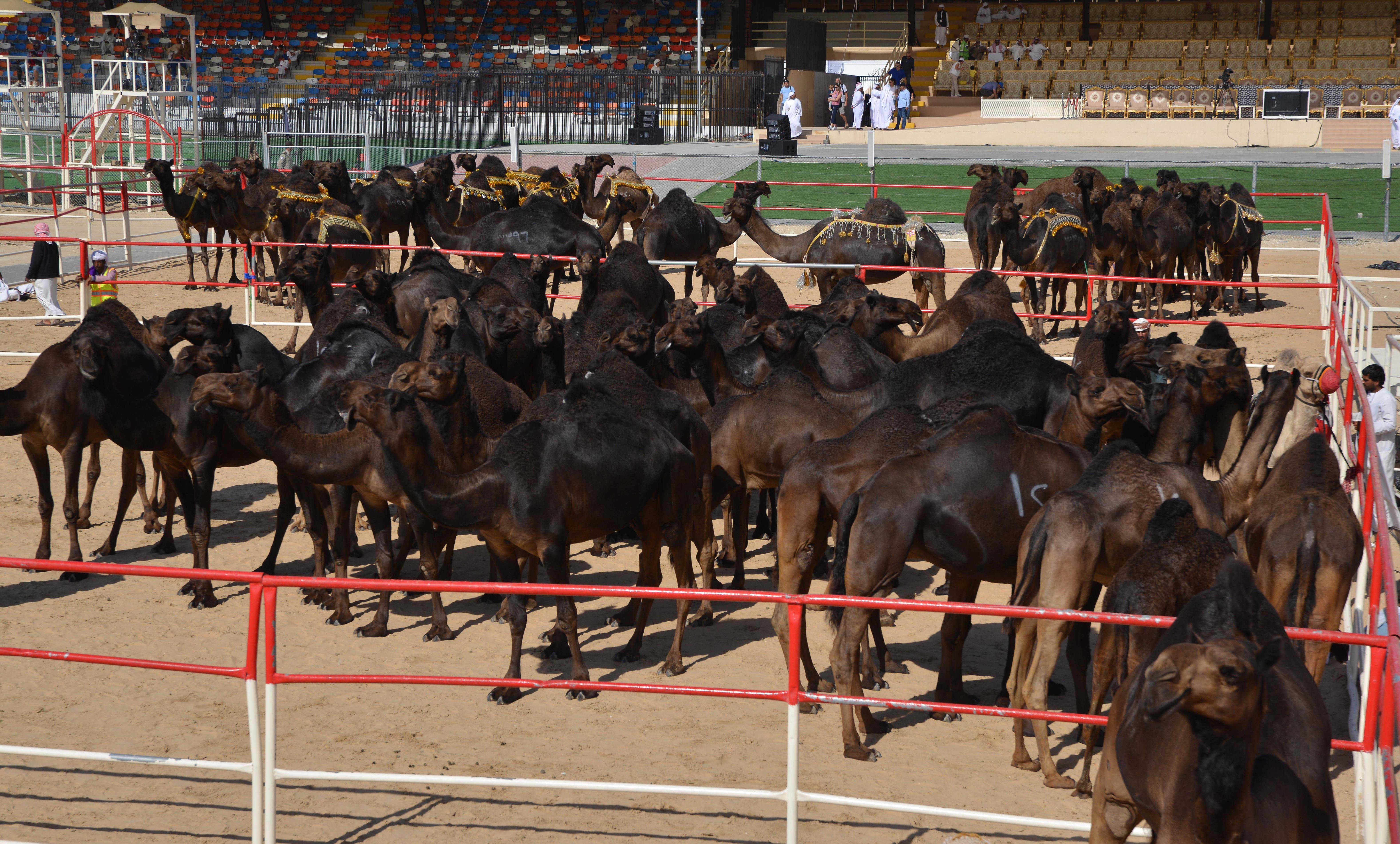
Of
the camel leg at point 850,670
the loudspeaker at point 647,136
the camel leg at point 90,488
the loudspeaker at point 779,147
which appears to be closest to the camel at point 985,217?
the camel leg at point 90,488

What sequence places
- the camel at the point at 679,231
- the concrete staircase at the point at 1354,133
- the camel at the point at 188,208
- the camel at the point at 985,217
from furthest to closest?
the concrete staircase at the point at 1354,133 → the camel at the point at 188,208 → the camel at the point at 985,217 → the camel at the point at 679,231

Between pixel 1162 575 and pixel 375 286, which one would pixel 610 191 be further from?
pixel 1162 575

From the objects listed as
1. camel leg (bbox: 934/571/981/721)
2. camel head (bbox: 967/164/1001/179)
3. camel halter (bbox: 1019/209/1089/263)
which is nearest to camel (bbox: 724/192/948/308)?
camel halter (bbox: 1019/209/1089/263)

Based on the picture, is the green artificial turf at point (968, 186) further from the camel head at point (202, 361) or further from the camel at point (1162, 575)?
the camel at point (1162, 575)

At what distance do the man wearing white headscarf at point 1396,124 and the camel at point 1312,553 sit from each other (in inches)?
1314

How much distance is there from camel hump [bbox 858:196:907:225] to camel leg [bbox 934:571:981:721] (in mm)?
9760

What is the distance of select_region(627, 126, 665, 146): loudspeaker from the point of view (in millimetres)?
38312

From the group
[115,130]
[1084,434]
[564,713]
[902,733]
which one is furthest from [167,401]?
[115,130]

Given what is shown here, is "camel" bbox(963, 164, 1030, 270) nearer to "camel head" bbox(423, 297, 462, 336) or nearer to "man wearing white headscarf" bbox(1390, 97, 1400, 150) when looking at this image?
"camel head" bbox(423, 297, 462, 336)

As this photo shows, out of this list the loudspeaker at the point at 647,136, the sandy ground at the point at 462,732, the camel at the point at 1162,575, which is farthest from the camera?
the loudspeaker at the point at 647,136

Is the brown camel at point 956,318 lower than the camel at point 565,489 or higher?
higher

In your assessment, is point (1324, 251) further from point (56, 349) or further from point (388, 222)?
point (56, 349)

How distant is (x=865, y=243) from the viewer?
16516 mm

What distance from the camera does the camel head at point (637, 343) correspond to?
30.1 ft
